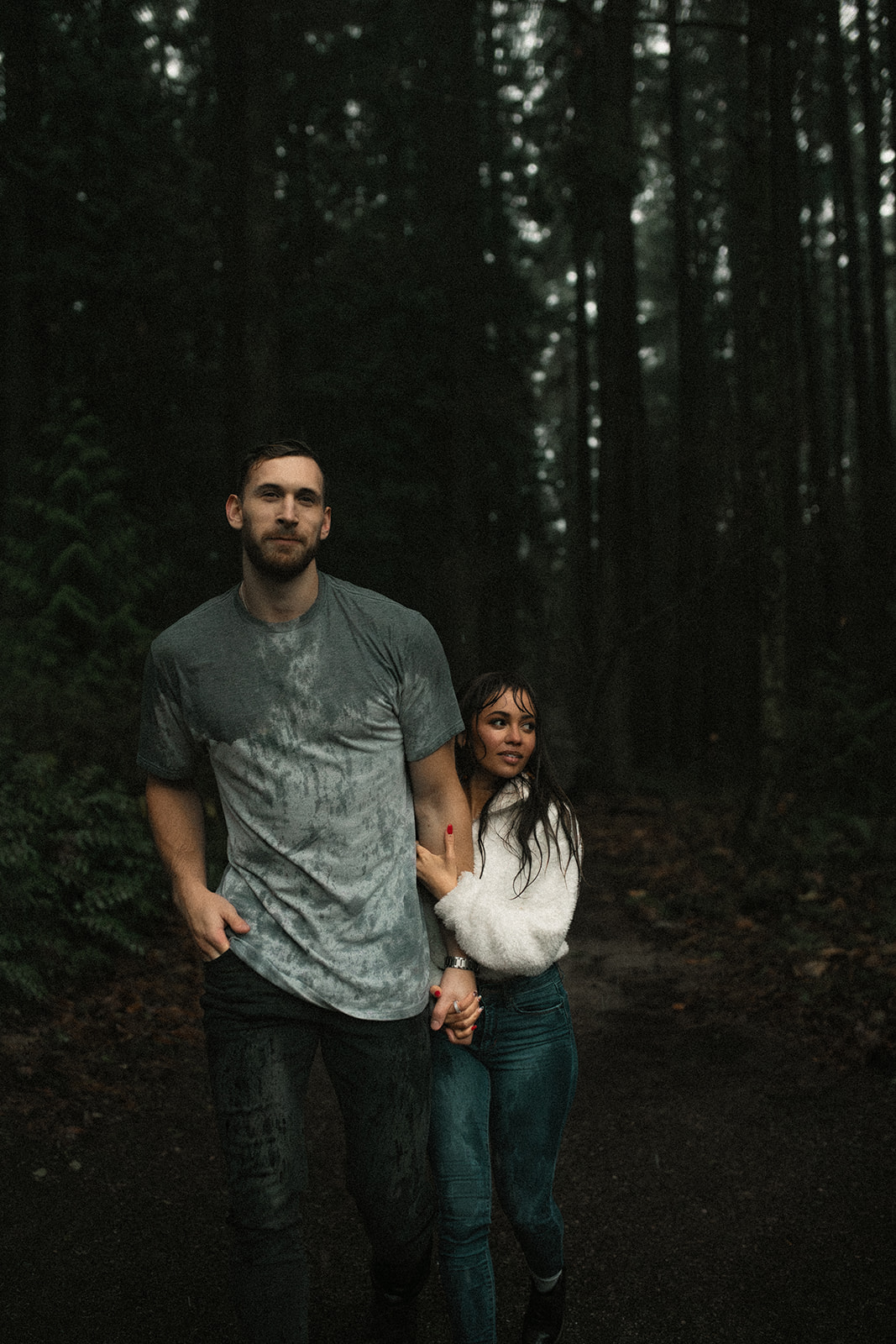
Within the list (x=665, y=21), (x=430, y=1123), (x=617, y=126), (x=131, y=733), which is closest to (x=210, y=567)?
(x=131, y=733)

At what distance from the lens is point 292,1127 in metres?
3.19

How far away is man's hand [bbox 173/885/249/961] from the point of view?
3.21 meters

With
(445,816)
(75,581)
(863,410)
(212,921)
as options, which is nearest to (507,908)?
(445,816)

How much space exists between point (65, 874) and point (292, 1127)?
15.4ft

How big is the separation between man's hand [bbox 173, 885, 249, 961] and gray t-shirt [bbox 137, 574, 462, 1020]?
0.04m

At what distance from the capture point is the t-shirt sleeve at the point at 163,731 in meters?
3.33

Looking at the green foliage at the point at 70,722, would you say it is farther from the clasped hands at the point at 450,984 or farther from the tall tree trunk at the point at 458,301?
the tall tree trunk at the point at 458,301

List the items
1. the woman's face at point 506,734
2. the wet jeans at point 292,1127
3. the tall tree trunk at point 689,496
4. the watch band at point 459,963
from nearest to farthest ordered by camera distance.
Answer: the wet jeans at point 292,1127 < the watch band at point 459,963 < the woman's face at point 506,734 < the tall tree trunk at point 689,496

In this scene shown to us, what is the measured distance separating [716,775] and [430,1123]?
1756 cm

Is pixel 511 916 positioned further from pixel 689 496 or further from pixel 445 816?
pixel 689 496

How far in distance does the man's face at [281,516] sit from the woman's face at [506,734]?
78 centimetres

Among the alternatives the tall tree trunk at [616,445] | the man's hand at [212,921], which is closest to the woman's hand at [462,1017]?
the man's hand at [212,921]

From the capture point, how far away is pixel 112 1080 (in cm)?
626

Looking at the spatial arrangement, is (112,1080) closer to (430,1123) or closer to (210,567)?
(430,1123)
